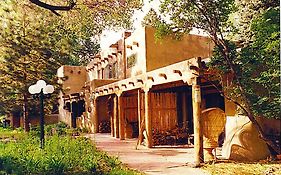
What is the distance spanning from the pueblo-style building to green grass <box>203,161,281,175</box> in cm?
74

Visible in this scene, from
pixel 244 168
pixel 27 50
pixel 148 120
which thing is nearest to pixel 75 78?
pixel 27 50

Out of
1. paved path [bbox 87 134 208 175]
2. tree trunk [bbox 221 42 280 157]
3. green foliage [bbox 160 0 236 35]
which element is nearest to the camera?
paved path [bbox 87 134 208 175]

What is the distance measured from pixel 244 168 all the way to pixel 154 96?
662 cm

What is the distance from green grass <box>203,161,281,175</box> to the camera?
769cm

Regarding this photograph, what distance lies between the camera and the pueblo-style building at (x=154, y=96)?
31.0 ft

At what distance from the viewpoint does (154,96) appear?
46.9 feet

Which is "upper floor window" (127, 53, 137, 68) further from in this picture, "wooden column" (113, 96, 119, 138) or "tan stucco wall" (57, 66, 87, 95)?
"tan stucco wall" (57, 66, 87, 95)

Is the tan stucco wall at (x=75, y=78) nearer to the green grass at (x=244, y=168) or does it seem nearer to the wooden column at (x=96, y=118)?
the wooden column at (x=96, y=118)

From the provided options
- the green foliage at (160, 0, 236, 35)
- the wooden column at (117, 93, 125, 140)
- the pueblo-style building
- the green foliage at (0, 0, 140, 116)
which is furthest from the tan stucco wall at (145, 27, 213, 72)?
the green foliage at (160, 0, 236, 35)

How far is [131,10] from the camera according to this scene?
1381cm

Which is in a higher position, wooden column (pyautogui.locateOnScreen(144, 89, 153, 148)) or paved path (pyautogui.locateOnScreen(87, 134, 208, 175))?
wooden column (pyautogui.locateOnScreen(144, 89, 153, 148))

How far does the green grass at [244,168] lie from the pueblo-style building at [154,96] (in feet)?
2.41

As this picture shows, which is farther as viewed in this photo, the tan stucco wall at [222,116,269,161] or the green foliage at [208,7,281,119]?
the tan stucco wall at [222,116,269,161]

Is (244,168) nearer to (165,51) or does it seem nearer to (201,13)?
(201,13)
